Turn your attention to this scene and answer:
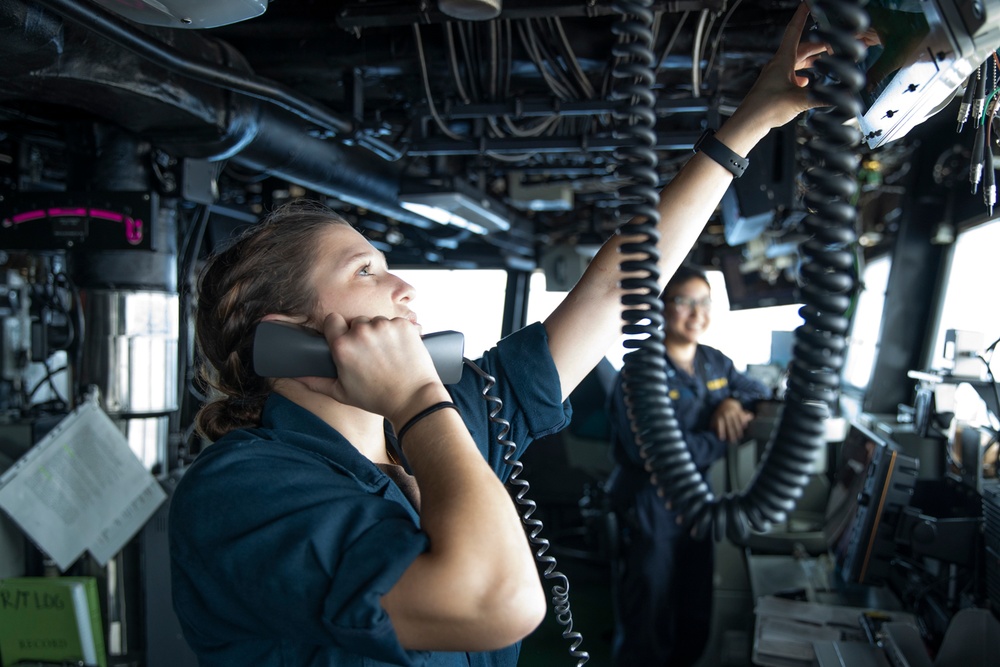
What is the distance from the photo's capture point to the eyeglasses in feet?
10.5

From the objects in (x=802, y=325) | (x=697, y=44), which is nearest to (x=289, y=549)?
(x=802, y=325)

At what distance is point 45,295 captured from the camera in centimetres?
247

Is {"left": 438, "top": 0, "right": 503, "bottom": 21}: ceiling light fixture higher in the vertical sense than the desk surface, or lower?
higher

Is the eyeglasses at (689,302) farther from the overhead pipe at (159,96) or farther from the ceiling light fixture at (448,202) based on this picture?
the overhead pipe at (159,96)

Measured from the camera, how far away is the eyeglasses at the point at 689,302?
3.20 m

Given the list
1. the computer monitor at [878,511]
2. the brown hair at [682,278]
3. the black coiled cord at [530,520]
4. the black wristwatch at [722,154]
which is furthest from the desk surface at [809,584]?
the black wristwatch at [722,154]

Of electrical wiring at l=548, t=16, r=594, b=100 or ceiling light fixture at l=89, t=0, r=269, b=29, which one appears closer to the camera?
ceiling light fixture at l=89, t=0, r=269, b=29

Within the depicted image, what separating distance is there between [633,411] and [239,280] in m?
0.66

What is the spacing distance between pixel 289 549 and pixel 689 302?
8.68ft

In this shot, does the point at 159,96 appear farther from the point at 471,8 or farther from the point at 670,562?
the point at 670,562

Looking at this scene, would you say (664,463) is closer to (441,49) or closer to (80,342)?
(441,49)

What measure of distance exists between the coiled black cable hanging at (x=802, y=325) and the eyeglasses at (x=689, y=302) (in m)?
2.42

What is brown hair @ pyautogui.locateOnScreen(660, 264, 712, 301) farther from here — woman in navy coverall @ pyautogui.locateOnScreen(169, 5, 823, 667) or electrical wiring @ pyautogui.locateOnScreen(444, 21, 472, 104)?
woman in navy coverall @ pyautogui.locateOnScreen(169, 5, 823, 667)

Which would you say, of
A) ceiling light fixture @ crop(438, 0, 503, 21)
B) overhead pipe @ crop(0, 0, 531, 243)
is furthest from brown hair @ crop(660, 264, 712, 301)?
ceiling light fixture @ crop(438, 0, 503, 21)
